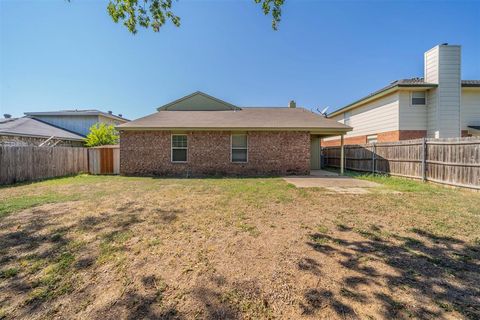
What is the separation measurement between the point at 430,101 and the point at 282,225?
13761 mm

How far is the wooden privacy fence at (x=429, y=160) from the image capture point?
7.21 meters

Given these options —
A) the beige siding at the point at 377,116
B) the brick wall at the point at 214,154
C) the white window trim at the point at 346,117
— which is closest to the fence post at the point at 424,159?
the beige siding at the point at 377,116

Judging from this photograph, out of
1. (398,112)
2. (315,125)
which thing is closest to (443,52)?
(398,112)

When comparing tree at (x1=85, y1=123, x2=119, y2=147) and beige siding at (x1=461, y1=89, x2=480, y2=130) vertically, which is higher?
beige siding at (x1=461, y1=89, x2=480, y2=130)

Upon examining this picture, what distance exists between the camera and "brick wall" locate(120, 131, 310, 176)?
12.0m

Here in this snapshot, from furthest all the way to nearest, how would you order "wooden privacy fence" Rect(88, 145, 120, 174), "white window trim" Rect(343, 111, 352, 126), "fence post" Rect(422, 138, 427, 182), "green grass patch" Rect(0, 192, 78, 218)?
"white window trim" Rect(343, 111, 352, 126) < "wooden privacy fence" Rect(88, 145, 120, 174) < "fence post" Rect(422, 138, 427, 182) < "green grass patch" Rect(0, 192, 78, 218)

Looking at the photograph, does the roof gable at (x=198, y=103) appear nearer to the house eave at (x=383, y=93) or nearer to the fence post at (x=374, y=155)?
the house eave at (x=383, y=93)

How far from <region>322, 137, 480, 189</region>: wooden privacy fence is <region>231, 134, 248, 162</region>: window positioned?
716 centimetres

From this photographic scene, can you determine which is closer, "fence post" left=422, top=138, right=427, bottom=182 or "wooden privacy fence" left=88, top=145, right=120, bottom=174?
"fence post" left=422, top=138, right=427, bottom=182

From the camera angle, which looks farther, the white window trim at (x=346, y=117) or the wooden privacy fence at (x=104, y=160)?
the white window trim at (x=346, y=117)

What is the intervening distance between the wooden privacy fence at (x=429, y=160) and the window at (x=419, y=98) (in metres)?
3.82

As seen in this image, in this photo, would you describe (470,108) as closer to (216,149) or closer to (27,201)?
(216,149)

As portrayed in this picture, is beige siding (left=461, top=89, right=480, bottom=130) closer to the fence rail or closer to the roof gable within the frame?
the roof gable

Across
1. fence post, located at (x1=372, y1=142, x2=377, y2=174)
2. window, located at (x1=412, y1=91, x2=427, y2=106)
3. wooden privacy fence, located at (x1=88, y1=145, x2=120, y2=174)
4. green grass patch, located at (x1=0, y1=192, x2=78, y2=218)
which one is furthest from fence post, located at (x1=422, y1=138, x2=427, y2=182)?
wooden privacy fence, located at (x1=88, y1=145, x2=120, y2=174)
